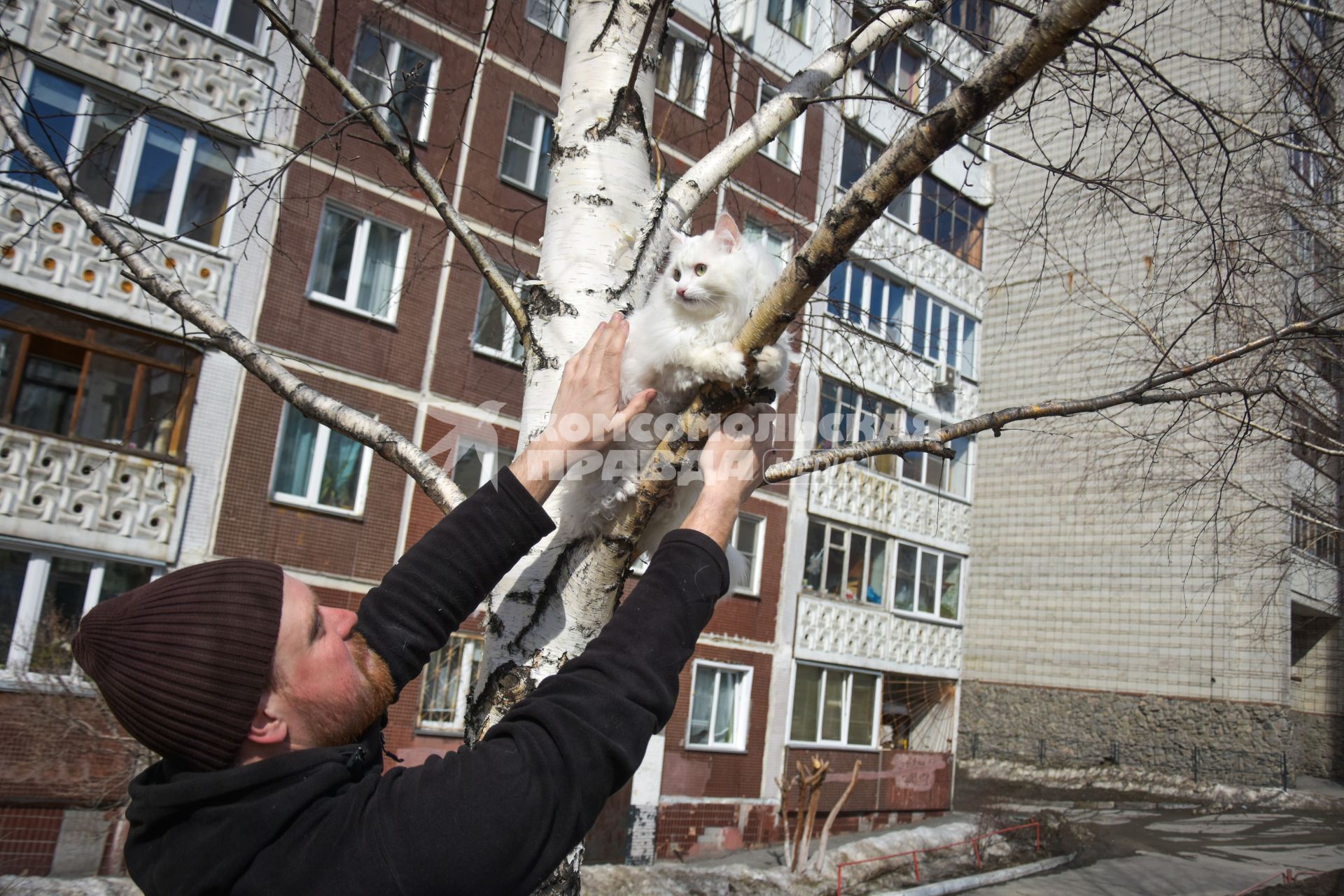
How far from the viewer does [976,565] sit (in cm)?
2823

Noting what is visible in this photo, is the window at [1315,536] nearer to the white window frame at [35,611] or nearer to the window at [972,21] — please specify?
the window at [972,21]

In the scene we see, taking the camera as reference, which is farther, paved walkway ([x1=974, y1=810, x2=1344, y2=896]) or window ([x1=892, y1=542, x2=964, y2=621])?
window ([x1=892, y1=542, x2=964, y2=621])

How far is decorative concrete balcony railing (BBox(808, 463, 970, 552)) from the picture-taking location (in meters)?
20.2

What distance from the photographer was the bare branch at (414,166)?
3.18 meters

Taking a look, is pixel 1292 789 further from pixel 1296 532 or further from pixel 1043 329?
pixel 1043 329

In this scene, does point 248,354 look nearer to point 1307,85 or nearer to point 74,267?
point 1307,85

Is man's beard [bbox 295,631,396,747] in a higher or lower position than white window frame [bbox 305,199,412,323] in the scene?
lower

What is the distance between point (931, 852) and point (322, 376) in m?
14.0

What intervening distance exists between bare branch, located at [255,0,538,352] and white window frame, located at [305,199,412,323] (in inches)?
426

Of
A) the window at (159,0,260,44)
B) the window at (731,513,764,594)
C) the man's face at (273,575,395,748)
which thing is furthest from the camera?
the window at (731,513,764,594)

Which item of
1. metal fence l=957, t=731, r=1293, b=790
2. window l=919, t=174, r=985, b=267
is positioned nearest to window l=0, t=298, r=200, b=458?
window l=919, t=174, r=985, b=267

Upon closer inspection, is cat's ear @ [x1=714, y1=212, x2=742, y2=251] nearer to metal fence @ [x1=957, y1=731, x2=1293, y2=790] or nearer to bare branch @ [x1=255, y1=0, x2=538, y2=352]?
bare branch @ [x1=255, y1=0, x2=538, y2=352]

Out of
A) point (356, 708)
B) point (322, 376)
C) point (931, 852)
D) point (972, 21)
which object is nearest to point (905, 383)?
point (931, 852)

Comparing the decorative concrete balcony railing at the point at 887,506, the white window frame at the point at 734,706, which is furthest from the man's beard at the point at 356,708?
the decorative concrete balcony railing at the point at 887,506
